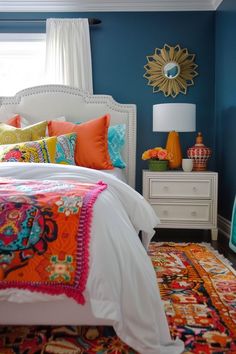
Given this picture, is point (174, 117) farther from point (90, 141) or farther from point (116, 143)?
point (90, 141)

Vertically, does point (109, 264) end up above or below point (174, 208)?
above

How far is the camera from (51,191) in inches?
55.4

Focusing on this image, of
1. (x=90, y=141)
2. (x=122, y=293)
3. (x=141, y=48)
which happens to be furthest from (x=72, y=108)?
(x=122, y=293)

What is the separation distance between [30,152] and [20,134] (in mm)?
442

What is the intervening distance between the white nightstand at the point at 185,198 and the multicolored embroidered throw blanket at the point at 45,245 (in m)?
1.88

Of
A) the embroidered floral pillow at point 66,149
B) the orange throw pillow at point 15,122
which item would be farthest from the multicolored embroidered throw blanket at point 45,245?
the orange throw pillow at point 15,122

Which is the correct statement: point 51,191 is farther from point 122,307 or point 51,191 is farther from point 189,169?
point 189,169

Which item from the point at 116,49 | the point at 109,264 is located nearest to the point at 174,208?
the point at 116,49

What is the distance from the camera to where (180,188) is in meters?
3.13

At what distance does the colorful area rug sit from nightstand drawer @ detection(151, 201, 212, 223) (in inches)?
31.1

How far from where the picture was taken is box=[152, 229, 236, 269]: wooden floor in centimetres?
281

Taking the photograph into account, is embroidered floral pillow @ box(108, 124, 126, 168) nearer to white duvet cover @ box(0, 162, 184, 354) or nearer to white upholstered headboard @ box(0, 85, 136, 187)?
white upholstered headboard @ box(0, 85, 136, 187)

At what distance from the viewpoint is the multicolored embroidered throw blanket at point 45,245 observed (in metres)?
1.21

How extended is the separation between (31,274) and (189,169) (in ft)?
7.36
